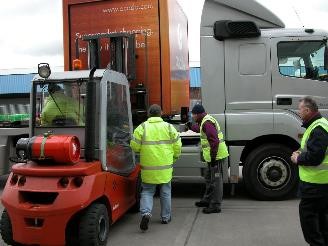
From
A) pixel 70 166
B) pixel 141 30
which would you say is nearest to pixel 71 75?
pixel 70 166

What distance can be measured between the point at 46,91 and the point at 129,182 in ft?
5.51

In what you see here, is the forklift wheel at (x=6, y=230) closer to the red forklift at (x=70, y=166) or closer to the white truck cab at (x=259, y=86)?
the red forklift at (x=70, y=166)

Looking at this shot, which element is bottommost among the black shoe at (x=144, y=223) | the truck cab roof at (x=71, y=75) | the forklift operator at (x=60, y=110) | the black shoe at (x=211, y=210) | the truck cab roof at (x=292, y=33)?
the black shoe at (x=211, y=210)

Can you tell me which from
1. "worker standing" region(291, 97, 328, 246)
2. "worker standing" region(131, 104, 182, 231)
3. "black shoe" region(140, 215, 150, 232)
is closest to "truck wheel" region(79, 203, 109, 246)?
"black shoe" region(140, 215, 150, 232)

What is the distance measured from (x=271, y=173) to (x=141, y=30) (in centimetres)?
322

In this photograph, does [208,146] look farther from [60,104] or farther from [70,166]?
[70,166]

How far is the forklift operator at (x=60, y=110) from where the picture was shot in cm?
577

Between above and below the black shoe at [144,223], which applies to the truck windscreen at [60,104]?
above

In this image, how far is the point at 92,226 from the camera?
16.5ft

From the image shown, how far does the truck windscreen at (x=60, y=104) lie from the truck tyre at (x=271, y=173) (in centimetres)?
330

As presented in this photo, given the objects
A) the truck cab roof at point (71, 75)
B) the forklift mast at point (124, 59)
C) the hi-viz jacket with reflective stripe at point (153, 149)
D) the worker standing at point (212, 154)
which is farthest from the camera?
the forklift mast at point (124, 59)

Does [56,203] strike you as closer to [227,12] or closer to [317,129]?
[317,129]

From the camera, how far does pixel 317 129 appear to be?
444 cm

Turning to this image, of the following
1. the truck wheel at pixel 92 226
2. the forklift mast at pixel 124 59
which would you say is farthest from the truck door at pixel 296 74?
the truck wheel at pixel 92 226
